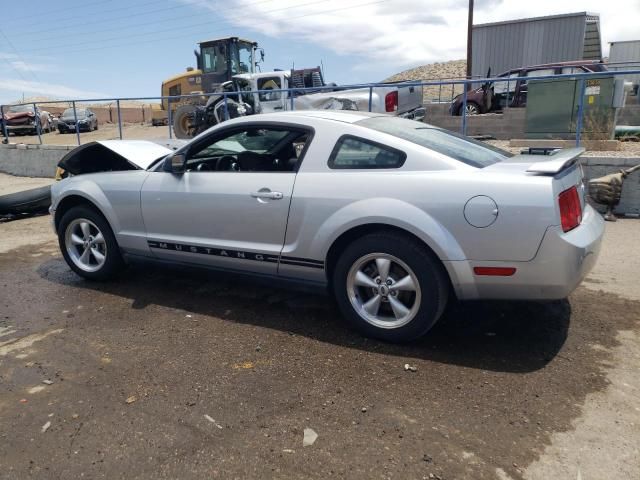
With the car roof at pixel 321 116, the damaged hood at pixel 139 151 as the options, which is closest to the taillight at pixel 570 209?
the car roof at pixel 321 116

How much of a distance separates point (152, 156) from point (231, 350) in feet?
7.73

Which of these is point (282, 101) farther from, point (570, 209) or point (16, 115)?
point (16, 115)

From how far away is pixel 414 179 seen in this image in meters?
3.26

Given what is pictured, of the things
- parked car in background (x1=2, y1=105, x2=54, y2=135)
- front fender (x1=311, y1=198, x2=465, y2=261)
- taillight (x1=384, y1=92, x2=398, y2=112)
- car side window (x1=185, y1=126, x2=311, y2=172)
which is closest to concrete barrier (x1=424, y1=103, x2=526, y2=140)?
taillight (x1=384, y1=92, x2=398, y2=112)

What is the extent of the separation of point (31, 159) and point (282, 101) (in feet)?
25.8

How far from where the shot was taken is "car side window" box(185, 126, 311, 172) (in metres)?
3.90

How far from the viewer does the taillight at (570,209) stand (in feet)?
9.85

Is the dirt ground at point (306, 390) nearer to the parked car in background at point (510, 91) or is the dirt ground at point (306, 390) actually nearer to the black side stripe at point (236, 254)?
the black side stripe at point (236, 254)

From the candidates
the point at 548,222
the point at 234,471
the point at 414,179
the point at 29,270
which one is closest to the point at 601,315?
the point at 548,222

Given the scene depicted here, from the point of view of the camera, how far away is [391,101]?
467 inches

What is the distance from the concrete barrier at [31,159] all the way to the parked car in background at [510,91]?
36.4 ft

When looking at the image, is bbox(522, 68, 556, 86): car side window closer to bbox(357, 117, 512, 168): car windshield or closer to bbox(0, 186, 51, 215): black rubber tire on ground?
bbox(357, 117, 512, 168): car windshield

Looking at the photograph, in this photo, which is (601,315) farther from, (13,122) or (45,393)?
(13,122)

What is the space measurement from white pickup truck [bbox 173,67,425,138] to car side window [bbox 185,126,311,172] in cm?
→ 622
